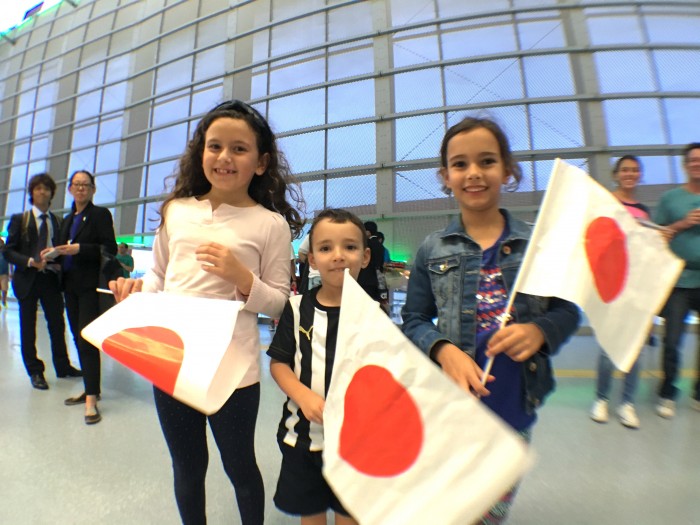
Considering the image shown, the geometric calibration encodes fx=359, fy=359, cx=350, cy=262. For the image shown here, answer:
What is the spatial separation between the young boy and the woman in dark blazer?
1.81 m

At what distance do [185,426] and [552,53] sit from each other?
28.3 feet

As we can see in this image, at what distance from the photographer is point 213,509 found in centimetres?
129

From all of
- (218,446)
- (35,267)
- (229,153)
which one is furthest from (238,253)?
(35,267)

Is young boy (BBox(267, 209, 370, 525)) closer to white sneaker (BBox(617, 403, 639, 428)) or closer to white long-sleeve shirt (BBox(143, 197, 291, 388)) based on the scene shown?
white long-sleeve shirt (BBox(143, 197, 291, 388))

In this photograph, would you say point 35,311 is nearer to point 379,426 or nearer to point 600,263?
point 379,426

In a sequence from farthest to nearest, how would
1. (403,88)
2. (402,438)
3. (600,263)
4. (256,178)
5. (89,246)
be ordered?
1. (403,88)
2. (89,246)
3. (256,178)
4. (600,263)
5. (402,438)

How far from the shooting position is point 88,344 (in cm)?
218

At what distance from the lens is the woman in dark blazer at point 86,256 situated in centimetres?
212

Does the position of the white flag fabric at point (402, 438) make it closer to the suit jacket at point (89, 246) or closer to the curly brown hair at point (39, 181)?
the suit jacket at point (89, 246)

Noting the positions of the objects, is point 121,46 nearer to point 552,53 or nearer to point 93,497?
point 552,53

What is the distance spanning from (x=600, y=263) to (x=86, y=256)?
2562 millimetres

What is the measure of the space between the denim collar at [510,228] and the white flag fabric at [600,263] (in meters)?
0.09

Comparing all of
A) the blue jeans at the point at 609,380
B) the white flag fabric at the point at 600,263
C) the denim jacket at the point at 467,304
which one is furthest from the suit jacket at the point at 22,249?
the blue jeans at the point at 609,380

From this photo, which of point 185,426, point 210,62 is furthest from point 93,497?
point 210,62
